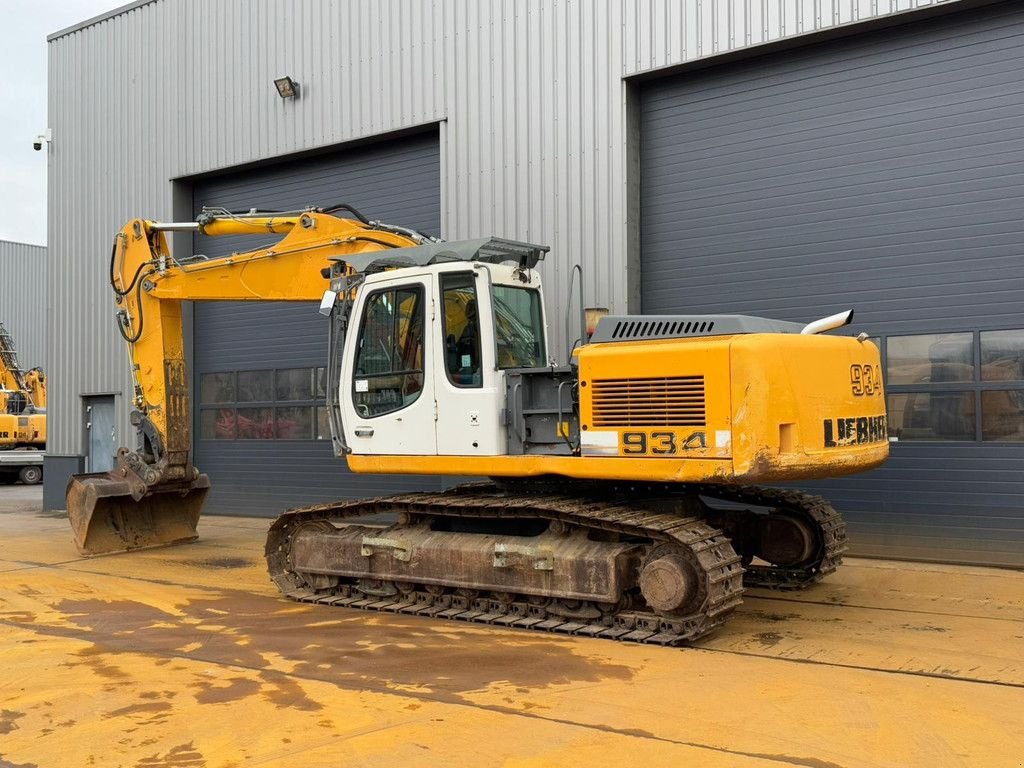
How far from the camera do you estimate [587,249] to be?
517 inches

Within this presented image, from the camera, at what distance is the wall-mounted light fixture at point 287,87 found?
16.2 m

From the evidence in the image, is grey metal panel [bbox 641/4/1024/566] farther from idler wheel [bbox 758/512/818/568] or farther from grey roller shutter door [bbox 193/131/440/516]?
grey roller shutter door [bbox 193/131/440/516]

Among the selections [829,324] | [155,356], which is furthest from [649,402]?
[155,356]

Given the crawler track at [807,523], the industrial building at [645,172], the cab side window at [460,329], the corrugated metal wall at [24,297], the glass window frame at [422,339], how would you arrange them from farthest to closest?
1. the corrugated metal wall at [24,297]
2. the industrial building at [645,172]
3. the crawler track at [807,523]
4. the glass window frame at [422,339]
5. the cab side window at [460,329]

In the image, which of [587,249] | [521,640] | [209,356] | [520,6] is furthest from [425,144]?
[521,640]

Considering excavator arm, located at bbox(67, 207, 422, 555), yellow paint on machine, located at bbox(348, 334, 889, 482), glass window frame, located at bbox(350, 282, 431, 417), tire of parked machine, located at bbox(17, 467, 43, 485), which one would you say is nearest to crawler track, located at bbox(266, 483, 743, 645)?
yellow paint on machine, located at bbox(348, 334, 889, 482)

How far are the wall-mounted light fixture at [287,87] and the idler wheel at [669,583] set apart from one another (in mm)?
11455

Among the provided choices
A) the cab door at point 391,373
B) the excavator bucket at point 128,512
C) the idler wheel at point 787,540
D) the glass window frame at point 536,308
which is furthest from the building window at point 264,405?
the idler wheel at point 787,540

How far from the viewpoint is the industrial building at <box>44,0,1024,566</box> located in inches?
438

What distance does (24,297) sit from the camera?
46.5 m

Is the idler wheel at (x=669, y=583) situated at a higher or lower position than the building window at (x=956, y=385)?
lower

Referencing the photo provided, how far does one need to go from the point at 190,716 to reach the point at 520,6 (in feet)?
35.7

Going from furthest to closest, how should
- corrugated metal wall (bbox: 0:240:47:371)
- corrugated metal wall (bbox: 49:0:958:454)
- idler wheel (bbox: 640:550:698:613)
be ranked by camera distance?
corrugated metal wall (bbox: 0:240:47:371), corrugated metal wall (bbox: 49:0:958:454), idler wheel (bbox: 640:550:698:613)

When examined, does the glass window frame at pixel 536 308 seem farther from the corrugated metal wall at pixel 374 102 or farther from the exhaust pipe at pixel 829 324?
the corrugated metal wall at pixel 374 102
